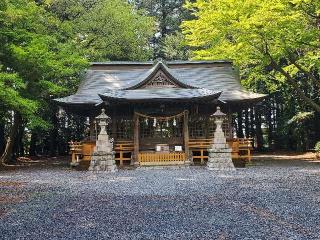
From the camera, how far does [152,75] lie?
68.2 ft

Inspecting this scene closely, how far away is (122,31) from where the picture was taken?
99.7 ft

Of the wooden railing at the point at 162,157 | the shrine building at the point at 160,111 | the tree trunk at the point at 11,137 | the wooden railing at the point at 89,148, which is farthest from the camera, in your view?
the tree trunk at the point at 11,137

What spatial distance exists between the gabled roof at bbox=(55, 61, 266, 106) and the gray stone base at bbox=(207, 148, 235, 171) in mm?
4492

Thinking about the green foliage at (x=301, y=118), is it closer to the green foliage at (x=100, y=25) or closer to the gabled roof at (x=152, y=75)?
the gabled roof at (x=152, y=75)

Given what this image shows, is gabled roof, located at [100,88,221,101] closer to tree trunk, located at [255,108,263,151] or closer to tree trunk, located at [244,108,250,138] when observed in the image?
tree trunk, located at [255,108,263,151]

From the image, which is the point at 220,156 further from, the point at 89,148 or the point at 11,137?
the point at 11,137

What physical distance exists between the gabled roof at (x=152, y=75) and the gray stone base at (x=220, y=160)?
4492 mm

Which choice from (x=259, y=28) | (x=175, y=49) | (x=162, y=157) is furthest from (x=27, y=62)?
(x=175, y=49)

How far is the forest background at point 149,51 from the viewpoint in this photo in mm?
17891

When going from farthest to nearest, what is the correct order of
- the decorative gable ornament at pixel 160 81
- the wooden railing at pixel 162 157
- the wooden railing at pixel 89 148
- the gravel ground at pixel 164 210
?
the decorative gable ornament at pixel 160 81, the wooden railing at pixel 89 148, the wooden railing at pixel 162 157, the gravel ground at pixel 164 210

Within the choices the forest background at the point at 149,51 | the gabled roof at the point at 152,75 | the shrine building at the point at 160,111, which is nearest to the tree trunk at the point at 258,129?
the forest background at the point at 149,51

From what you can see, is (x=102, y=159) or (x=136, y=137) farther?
(x=136, y=137)

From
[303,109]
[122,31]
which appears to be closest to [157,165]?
[122,31]

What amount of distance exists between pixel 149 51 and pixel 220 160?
20.1 m
